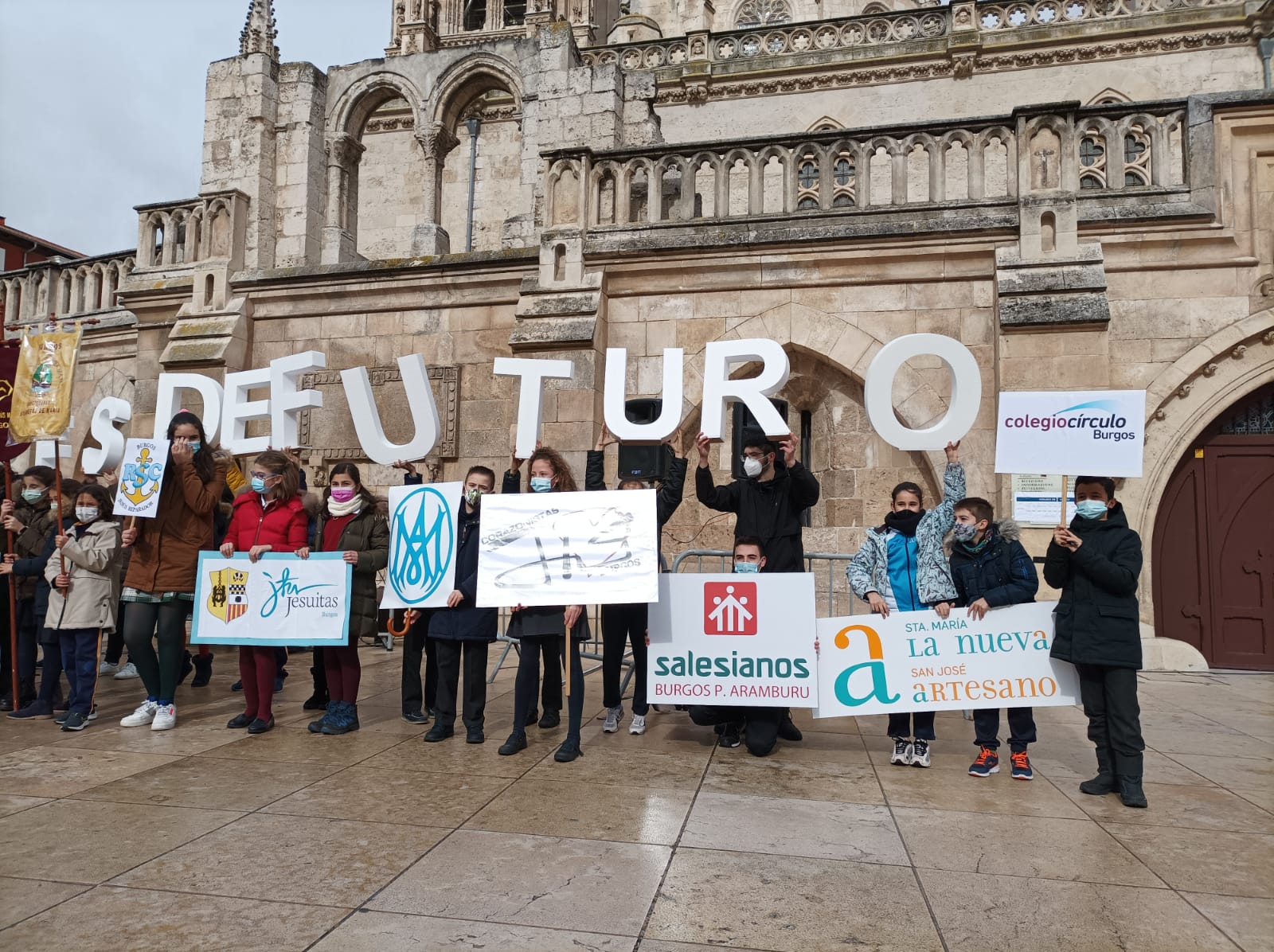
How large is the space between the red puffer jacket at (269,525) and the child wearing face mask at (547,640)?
1719mm

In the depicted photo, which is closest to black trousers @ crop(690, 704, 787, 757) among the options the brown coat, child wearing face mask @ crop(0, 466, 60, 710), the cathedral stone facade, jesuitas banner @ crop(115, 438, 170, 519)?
the brown coat

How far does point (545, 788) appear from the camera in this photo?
4492 millimetres

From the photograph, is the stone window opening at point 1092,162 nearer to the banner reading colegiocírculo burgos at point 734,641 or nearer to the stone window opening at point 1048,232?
the stone window opening at point 1048,232

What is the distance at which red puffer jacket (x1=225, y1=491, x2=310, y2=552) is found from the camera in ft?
20.0

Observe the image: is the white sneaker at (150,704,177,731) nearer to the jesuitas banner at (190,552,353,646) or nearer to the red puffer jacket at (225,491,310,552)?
the jesuitas banner at (190,552,353,646)

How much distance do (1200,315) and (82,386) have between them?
15.9 metres

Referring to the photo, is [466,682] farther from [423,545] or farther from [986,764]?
[986,764]

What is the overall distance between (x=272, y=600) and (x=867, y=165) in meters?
7.57

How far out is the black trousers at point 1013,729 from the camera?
5.02m

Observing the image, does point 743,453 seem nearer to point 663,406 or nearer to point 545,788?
point 663,406

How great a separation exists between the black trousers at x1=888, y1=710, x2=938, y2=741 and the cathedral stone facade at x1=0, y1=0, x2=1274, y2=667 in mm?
3987

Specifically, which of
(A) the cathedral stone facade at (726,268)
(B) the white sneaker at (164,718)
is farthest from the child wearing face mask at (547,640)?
(A) the cathedral stone facade at (726,268)

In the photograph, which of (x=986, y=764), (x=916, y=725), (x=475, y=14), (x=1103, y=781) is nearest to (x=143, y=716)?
(x=916, y=725)

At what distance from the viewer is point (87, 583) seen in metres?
6.07
